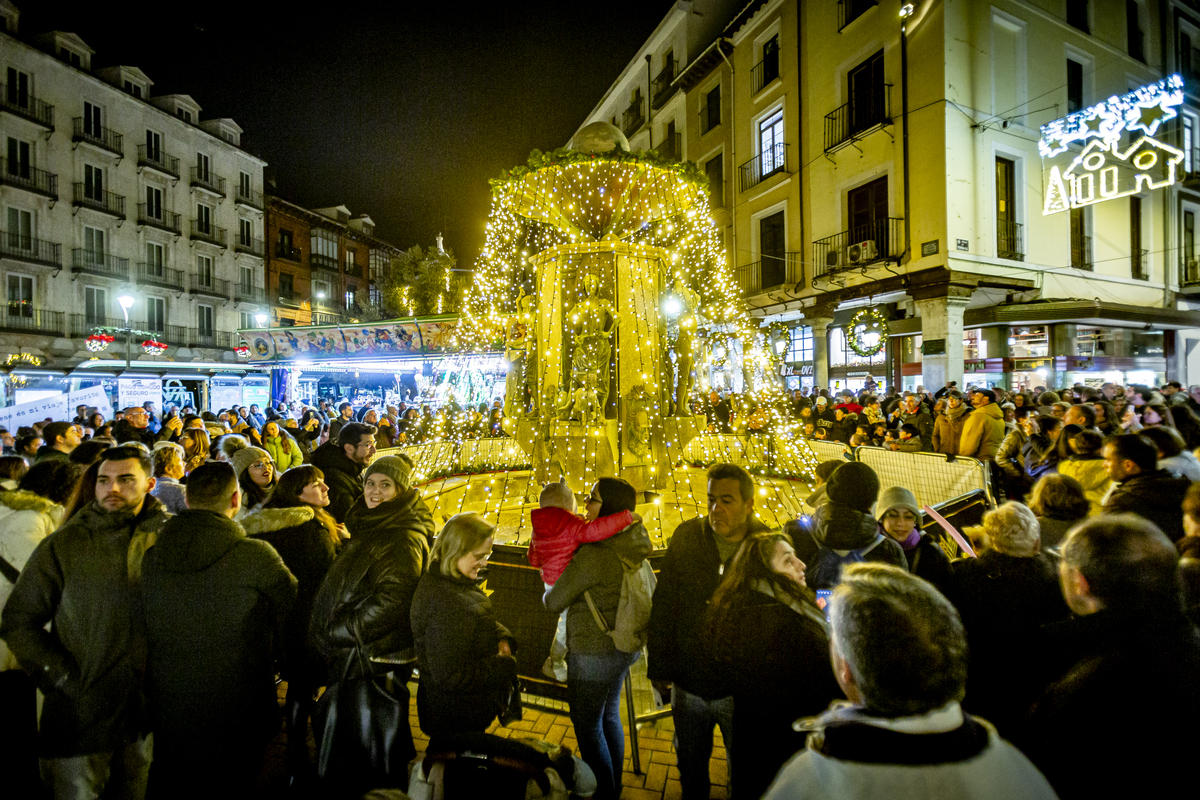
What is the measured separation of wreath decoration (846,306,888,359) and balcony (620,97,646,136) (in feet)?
52.8

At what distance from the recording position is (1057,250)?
15.0 meters

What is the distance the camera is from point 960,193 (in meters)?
13.5

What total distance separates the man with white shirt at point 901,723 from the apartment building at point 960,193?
14175mm

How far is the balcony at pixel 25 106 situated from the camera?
77.6 feet

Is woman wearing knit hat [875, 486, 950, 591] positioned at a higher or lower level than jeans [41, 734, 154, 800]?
higher

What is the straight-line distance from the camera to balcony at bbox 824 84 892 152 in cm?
1460

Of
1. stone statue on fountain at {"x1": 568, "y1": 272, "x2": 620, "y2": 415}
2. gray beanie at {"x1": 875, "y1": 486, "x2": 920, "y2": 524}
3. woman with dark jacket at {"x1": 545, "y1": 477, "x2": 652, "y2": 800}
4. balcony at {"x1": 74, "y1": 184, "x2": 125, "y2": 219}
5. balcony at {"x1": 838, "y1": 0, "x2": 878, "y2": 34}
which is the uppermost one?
balcony at {"x1": 838, "y1": 0, "x2": 878, "y2": 34}

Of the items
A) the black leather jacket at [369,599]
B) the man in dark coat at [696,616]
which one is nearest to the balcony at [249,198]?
the black leather jacket at [369,599]

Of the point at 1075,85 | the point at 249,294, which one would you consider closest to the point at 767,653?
the point at 1075,85

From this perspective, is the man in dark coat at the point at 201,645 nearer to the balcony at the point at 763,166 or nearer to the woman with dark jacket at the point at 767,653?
the woman with dark jacket at the point at 767,653

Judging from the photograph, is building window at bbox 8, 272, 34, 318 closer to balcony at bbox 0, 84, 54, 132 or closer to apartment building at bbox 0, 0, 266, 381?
apartment building at bbox 0, 0, 266, 381

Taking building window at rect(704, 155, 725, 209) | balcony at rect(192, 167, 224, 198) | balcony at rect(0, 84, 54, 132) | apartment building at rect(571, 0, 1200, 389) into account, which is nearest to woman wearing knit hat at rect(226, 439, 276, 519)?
apartment building at rect(571, 0, 1200, 389)

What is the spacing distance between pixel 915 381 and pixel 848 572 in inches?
674

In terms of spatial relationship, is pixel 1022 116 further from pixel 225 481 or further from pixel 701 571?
pixel 225 481
